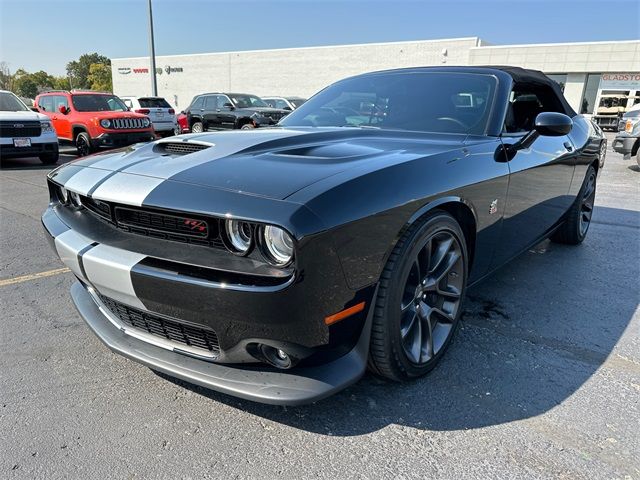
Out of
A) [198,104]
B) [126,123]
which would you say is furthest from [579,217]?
[198,104]

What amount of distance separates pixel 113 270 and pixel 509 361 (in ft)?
6.44

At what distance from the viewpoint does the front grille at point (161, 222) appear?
175cm

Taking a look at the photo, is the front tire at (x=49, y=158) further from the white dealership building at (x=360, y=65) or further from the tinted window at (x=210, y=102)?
the white dealership building at (x=360, y=65)

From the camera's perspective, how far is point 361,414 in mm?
2055

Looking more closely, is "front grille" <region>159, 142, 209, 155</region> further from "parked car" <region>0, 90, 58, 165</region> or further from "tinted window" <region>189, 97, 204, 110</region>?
"tinted window" <region>189, 97, 204, 110</region>

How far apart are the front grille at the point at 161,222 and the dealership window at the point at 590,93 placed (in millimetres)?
30595

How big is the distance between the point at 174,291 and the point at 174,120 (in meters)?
16.4

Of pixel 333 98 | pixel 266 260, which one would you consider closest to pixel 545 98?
pixel 333 98

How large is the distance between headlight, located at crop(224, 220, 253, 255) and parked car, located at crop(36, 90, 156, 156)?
10.3 meters

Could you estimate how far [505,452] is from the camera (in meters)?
1.85

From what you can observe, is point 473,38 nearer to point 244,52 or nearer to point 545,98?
point 244,52

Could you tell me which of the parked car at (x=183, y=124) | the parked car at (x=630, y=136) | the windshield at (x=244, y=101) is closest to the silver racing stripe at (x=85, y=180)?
the parked car at (x=630, y=136)

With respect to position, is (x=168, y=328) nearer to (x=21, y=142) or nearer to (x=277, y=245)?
(x=277, y=245)

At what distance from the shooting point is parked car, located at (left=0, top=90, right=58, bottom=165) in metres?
9.20
